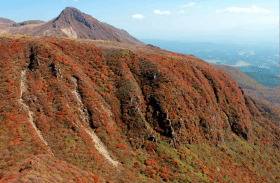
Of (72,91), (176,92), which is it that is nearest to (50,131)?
(72,91)

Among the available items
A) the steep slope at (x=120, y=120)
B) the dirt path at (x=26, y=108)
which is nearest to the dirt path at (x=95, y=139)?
the steep slope at (x=120, y=120)

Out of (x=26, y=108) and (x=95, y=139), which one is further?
(x=95, y=139)

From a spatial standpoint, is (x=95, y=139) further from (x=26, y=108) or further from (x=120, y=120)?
(x=26, y=108)

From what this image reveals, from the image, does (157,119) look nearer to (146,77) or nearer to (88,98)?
(146,77)

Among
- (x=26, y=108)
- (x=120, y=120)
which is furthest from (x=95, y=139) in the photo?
(x=26, y=108)

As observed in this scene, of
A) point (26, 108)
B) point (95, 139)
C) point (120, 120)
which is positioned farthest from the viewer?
point (120, 120)

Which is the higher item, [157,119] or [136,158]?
[157,119]

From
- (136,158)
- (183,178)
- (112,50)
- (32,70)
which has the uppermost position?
(112,50)

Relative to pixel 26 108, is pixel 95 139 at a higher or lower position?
lower
